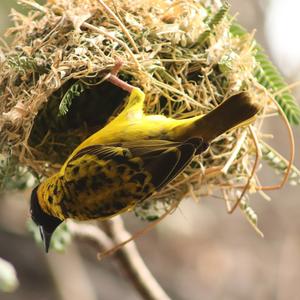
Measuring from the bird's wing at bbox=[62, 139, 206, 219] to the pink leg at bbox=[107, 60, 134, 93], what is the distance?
0.53ft

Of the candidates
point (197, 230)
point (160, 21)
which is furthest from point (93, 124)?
point (197, 230)

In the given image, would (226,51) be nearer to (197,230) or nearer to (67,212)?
(67,212)

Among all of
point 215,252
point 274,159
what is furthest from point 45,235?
point 215,252

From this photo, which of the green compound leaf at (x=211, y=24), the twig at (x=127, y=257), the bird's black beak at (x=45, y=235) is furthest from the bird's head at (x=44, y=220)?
the green compound leaf at (x=211, y=24)

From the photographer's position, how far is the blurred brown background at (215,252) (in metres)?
4.73

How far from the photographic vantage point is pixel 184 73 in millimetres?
1804

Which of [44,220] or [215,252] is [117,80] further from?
[215,252]

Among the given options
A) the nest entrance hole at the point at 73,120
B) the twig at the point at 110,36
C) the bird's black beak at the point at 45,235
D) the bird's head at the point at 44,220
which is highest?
the twig at the point at 110,36

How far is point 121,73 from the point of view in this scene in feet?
5.81

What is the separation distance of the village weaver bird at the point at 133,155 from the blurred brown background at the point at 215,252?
2.68 meters

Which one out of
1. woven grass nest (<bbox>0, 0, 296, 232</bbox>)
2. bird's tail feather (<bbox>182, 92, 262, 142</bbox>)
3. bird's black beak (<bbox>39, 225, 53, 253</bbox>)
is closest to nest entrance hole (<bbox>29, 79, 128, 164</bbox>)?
woven grass nest (<bbox>0, 0, 296, 232</bbox>)

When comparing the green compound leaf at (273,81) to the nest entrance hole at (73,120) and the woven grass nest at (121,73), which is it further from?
the nest entrance hole at (73,120)

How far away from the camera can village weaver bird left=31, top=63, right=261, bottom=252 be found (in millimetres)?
1640

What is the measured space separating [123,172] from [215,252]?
14.3ft
